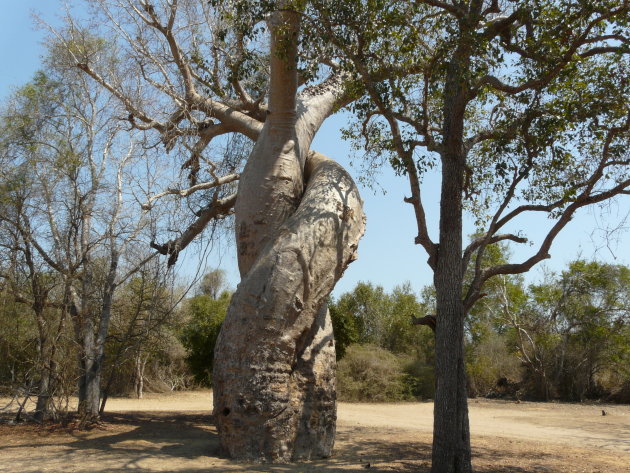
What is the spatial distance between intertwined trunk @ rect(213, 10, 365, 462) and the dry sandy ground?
0.43 meters

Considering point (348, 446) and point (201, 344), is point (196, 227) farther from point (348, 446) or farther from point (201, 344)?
point (201, 344)

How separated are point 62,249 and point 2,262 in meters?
1.19

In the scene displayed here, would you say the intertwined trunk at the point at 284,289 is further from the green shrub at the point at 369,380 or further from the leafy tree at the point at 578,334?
the leafy tree at the point at 578,334

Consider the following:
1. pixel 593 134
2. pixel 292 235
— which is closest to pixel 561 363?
pixel 593 134

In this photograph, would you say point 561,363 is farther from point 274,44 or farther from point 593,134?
point 274,44

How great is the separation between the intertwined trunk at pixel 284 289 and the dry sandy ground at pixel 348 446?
16.9 inches

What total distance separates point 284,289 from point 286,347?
669 mm

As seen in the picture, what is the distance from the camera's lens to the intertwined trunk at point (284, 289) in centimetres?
688

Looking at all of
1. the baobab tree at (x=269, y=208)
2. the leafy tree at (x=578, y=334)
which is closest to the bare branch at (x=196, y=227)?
the baobab tree at (x=269, y=208)

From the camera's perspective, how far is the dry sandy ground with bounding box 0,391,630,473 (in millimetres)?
6605

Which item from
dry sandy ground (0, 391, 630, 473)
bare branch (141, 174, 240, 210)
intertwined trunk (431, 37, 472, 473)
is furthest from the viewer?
bare branch (141, 174, 240, 210)

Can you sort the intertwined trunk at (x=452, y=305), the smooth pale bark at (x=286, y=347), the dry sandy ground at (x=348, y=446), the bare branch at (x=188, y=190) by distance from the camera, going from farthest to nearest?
the bare branch at (x=188, y=190)
the smooth pale bark at (x=286, y=347)
the dry sandy ground at (x=348, y=446)
the intertwined trunk at (x=452, y=305)

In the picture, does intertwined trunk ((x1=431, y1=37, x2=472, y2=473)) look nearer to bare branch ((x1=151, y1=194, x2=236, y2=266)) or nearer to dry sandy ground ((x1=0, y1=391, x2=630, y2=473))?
dry sandy ground ((x1=0, y1=391, x2=630, y2=473))

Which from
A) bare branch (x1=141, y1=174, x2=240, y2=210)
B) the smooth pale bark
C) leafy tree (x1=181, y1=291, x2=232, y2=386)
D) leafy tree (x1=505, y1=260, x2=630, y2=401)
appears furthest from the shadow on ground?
leafy tree (x1=505, y1=260, x2=630, y2=401)
